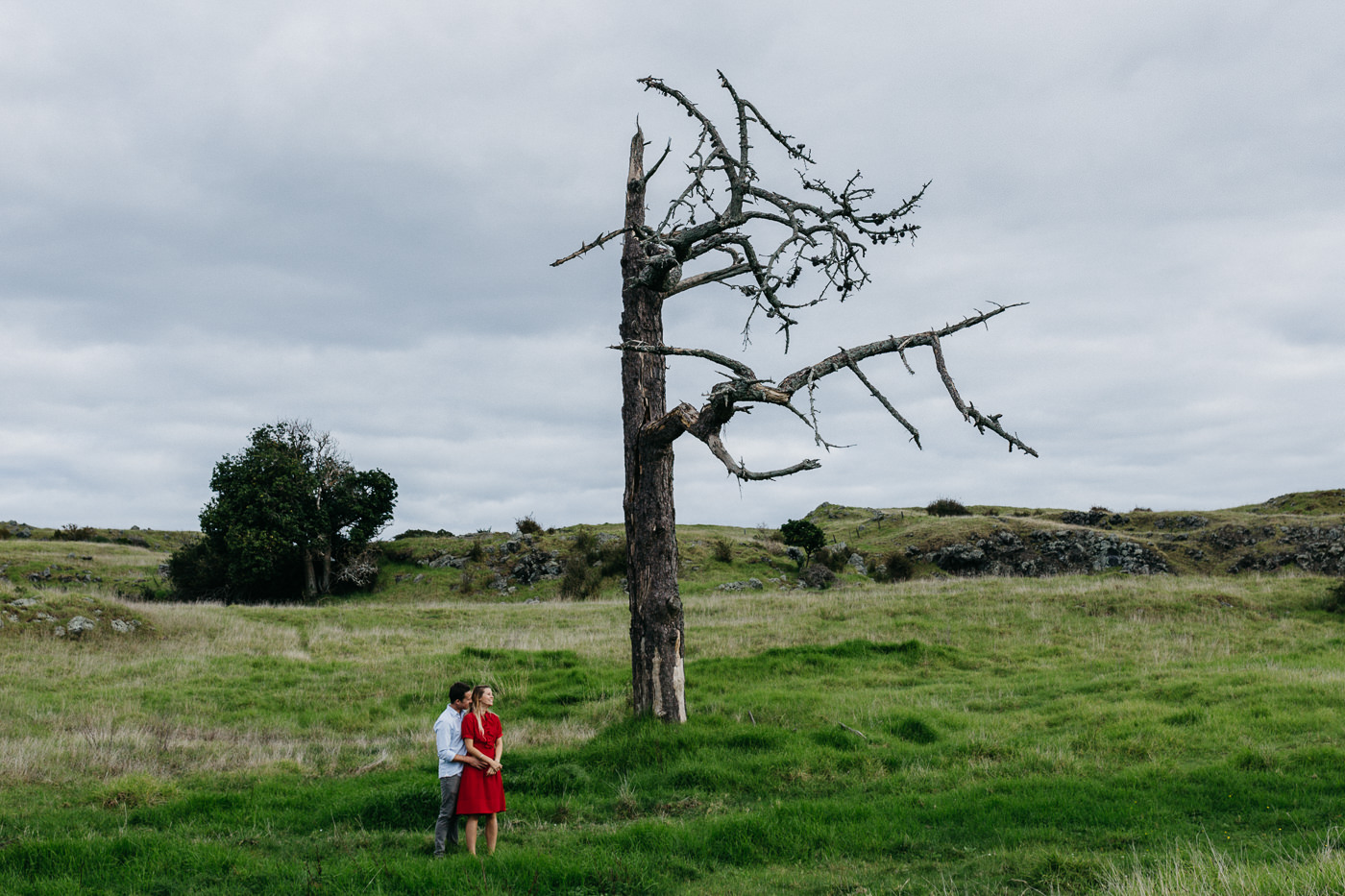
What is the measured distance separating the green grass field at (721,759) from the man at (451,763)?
0.38 metres

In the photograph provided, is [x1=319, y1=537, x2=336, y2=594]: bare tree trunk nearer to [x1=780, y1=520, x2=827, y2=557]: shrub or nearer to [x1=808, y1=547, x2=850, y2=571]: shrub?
[x1=780, y1=520, x2=827, y2=557]: shrub

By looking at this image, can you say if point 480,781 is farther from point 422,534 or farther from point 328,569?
point 422,534

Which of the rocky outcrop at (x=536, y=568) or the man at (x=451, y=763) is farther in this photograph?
the rocky outcrop at (x=536, y=568)

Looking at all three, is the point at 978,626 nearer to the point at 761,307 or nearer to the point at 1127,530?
the point at 761,307

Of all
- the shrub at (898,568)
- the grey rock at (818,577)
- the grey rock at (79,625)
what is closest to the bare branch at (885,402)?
the grey rock at (79,625)

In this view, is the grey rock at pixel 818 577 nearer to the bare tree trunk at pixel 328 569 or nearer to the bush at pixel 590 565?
the bush at pixel 590 565

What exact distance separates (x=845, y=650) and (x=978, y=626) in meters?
6.18

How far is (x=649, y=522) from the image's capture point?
14734mm

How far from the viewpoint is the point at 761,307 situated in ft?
49.4

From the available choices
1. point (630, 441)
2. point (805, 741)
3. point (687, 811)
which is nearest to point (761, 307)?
point (630, 441)

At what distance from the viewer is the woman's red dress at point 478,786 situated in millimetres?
9094

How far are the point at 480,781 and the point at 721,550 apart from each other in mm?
43634

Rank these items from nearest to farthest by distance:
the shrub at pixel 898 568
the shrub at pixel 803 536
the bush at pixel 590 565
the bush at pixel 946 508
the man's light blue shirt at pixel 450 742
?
the man's light blue shirt at pixel 450 742 < the bush at pixel 590 565 < the shrub at pixel 898 568 < the shrub at pixel 803 536 < the bush at pixel 946 508

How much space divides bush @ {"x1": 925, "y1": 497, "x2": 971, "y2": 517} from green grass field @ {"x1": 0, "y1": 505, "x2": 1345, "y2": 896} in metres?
45.3
